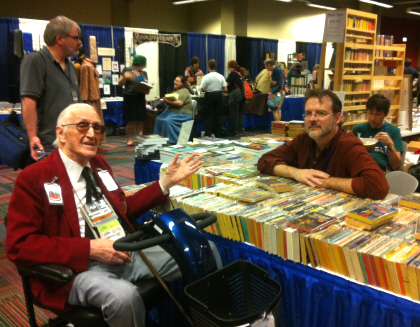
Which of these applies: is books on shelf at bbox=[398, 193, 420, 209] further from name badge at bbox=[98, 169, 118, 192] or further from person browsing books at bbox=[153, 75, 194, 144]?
person browsing books at bbox=[153, 75, 194, 144]

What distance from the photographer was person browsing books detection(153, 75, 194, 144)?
249 inches

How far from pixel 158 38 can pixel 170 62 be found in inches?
34.3

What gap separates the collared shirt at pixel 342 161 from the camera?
209 cm

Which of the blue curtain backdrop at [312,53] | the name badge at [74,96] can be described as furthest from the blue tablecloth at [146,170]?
the blue curtain backdrop at [312,53]

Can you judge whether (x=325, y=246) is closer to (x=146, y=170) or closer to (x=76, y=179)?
(x=76, y=179)

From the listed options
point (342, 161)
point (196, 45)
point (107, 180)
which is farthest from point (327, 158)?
point (196, 45)

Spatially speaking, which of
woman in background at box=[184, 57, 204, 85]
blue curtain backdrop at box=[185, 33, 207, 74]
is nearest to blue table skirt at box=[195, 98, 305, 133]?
woman in background at box=[184, 57, 204, 85]

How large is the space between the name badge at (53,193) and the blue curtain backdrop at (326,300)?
808mm

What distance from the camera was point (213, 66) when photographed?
27.0 ft

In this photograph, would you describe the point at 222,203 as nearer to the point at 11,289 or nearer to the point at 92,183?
the point at 92,183

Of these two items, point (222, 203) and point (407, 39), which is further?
point (407, 39)

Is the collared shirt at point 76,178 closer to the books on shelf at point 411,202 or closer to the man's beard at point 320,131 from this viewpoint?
the man's beard at point 320,131

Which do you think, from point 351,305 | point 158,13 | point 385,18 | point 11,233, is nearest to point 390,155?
point 351,305

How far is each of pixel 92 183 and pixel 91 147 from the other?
171mm
